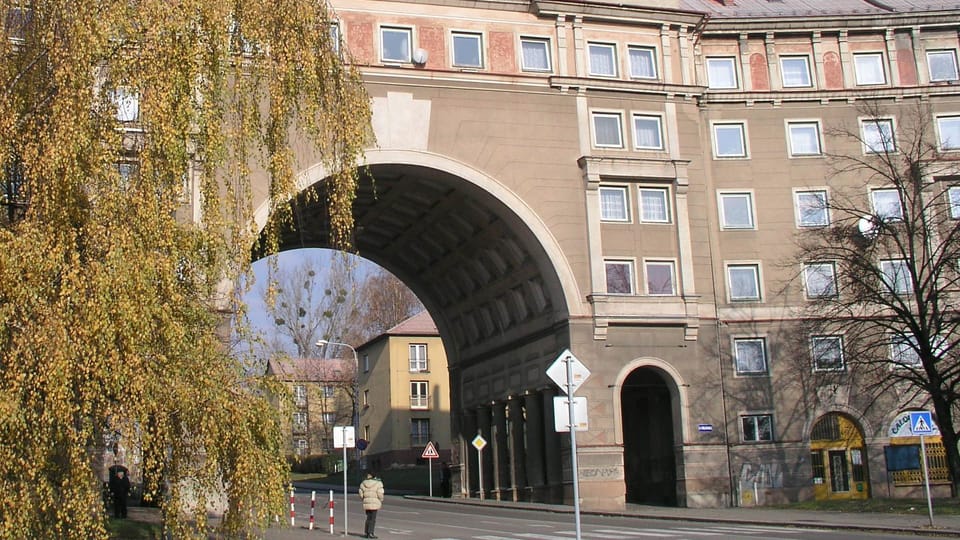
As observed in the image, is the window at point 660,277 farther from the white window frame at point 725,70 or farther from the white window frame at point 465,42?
the white window frame at point 465,42

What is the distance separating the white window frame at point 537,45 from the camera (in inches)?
1495

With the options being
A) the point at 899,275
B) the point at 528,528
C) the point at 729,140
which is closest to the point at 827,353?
the point at 899,275

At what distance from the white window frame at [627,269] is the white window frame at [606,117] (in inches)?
163

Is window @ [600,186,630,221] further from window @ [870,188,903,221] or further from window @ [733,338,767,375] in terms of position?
window @ [870,188,903,221]

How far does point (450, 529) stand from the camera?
86.7ft

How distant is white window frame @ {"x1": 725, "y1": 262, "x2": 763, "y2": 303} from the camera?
3909 cm

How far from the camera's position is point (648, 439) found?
139ft

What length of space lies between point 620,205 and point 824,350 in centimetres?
905

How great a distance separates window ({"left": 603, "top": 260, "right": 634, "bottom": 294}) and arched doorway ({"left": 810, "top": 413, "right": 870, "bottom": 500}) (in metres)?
8.39

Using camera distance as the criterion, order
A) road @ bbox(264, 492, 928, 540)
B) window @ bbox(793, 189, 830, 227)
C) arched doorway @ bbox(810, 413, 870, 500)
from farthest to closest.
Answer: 1. window @ bbox(793, 189, 830, 227)
2. arched doorway @ bbox(810, 413, 870, 500)
3. road @ bbox(264, 492, 928, 540)

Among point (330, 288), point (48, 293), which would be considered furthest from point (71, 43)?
point (330, 288)

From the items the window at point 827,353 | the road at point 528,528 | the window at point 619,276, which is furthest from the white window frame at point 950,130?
the road at point 528,528

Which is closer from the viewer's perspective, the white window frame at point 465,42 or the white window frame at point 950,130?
the white window frame at point 465,42

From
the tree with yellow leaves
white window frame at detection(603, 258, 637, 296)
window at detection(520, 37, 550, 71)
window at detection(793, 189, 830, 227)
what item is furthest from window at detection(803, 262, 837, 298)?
the tree with yellow leaves
